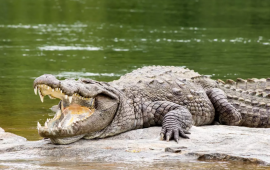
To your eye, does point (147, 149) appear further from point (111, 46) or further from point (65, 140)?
point (111, 46)

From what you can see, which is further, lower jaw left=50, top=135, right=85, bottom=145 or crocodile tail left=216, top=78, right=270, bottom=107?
crocodile tail left=216, top=78, right=270, bottom=107

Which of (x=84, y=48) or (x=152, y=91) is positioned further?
(x=84, y=48)

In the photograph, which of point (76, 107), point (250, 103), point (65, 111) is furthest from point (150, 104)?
point (250, 103)

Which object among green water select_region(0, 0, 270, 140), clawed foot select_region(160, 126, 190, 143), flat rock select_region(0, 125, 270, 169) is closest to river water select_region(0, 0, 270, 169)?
green water select_region(0, 0, 270, 140)

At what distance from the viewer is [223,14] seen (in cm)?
2759

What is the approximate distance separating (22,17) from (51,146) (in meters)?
20.8

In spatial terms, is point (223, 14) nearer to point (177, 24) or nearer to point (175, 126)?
point (177, 24)

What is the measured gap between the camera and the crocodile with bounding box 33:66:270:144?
19.1 ft

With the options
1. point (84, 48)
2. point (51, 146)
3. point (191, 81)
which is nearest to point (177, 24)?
point (84, 48)

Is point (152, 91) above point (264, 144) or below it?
above

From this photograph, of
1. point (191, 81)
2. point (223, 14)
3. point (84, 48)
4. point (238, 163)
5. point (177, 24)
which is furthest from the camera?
point (223, 14)

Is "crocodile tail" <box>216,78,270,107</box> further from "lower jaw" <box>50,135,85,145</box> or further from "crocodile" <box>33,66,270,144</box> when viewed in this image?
"lower jaw" <box>50,135,85,145</box>

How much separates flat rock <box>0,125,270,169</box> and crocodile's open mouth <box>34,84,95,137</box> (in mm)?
244

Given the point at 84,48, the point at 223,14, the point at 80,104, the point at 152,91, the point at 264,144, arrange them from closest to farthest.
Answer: the point at 264,144, the point at 80,104, the point at 152,91, the point at 84,48, the point at 223,14
